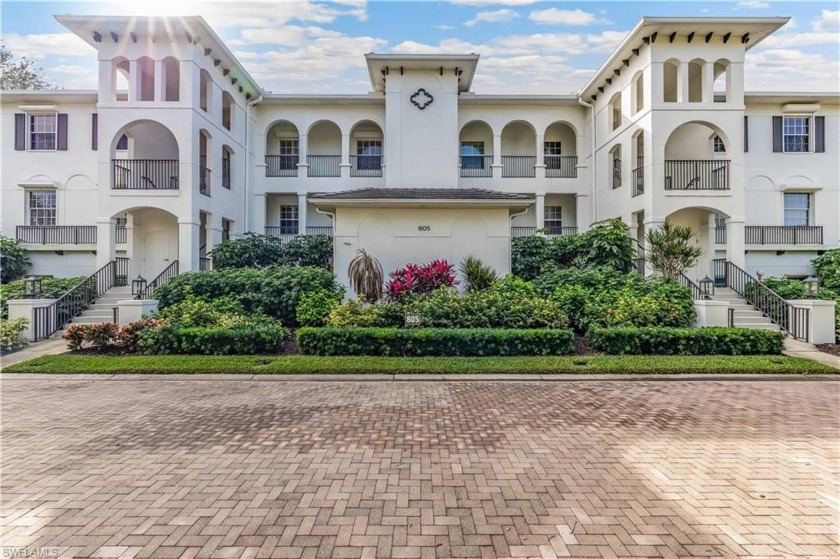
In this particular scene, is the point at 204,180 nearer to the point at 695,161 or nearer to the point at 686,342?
the point at 686,342

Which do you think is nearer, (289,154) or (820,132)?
(820,132)

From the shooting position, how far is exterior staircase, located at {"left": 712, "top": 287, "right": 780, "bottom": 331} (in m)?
13.0

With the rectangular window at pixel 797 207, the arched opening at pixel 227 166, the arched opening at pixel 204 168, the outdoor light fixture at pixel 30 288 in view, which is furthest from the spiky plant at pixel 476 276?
the rectangular window at pixel 797 207

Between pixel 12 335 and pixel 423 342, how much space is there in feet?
34.8

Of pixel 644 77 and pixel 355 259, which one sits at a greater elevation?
pixel 644 77

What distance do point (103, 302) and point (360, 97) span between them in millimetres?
13515

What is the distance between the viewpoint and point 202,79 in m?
17.1

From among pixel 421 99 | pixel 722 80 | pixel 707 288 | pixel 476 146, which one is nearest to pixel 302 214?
pixel 421 99

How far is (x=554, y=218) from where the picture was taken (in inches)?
869

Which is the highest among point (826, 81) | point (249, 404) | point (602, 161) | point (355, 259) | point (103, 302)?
point (826, 81)

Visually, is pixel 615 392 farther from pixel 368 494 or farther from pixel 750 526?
pixel 368 494

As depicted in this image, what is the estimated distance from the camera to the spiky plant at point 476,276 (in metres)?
13.8

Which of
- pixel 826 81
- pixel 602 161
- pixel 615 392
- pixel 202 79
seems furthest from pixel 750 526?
pixel 826 81

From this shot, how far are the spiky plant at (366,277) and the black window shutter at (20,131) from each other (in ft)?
56.5
